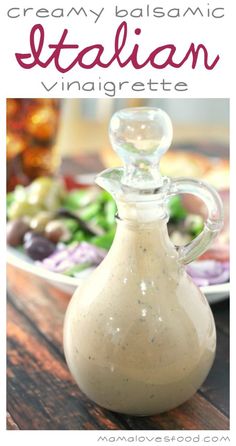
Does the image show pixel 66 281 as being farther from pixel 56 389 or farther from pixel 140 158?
pixel 140 158

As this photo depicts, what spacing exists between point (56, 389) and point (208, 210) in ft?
0.95

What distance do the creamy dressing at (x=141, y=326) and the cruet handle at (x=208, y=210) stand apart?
0.6 inches

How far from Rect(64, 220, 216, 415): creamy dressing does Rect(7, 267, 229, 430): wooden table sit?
0.13 feet

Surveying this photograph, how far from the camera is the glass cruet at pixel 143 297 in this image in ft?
2.44

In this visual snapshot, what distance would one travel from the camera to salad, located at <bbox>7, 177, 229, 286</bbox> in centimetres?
111

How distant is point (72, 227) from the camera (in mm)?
1257

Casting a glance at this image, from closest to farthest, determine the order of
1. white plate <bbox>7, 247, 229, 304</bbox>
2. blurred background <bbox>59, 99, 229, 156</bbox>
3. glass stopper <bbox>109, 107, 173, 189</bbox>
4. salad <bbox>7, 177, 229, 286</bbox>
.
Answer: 1. glass stopper <bbox>109, 107, 173, 189</bbox>
2. white plate <bbox>7, 247, 229, 304</bbox>
3. salad <bbox>7, 177, 229, 286</bbox>
4. blurred background <bbox>59, 99, 229, 156</bbox>

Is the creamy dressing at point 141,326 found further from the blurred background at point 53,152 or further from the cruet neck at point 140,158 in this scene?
the blurred background at point 53,152

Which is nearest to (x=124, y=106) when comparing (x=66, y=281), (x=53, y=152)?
(x=53, y=152)

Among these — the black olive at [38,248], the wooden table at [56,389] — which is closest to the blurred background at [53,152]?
the black olive at [38,248]

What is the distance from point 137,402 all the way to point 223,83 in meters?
0.41

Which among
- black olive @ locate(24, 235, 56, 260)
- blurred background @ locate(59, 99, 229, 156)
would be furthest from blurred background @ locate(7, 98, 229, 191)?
blurred background @ locate(59, 99, 229, 156)

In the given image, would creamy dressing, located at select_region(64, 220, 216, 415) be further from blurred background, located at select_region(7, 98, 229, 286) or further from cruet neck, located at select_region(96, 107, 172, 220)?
blurred background, located at select_region(7, 98, 229, 286)
